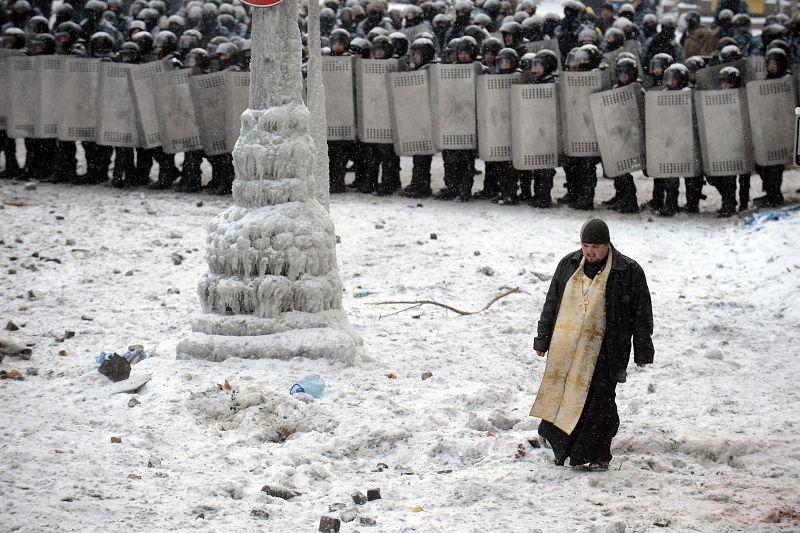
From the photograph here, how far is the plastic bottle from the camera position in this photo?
20.3ft

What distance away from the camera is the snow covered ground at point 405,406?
188 inches

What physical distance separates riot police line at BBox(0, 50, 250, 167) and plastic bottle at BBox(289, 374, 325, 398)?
6587 mm

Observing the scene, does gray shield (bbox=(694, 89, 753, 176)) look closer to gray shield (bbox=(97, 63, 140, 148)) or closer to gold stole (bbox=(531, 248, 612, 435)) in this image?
gold stole (bbox=(531, 248, 612, 435))

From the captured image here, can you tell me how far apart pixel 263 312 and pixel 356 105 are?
6.43m

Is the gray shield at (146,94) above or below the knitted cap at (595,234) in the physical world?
above

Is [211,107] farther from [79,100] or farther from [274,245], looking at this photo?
[274,245]

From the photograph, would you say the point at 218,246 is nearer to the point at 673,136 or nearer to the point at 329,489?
the point at 329,489

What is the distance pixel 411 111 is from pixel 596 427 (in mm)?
7598

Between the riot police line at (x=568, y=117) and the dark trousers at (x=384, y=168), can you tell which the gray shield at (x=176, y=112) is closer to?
the riot police line at (x=568, y=117)

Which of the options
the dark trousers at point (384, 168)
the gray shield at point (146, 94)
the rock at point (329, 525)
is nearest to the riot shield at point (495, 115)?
the dark trousers at point (384, 168)

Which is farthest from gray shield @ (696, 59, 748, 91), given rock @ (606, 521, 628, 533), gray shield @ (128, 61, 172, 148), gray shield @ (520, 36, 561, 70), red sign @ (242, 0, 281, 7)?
rock @ (606, 521, 628, 533)

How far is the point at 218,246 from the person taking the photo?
6.77m

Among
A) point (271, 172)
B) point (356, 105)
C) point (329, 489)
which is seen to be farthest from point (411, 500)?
point (356, 105)

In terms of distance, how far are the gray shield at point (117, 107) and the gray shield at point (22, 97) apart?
0.95 metres
